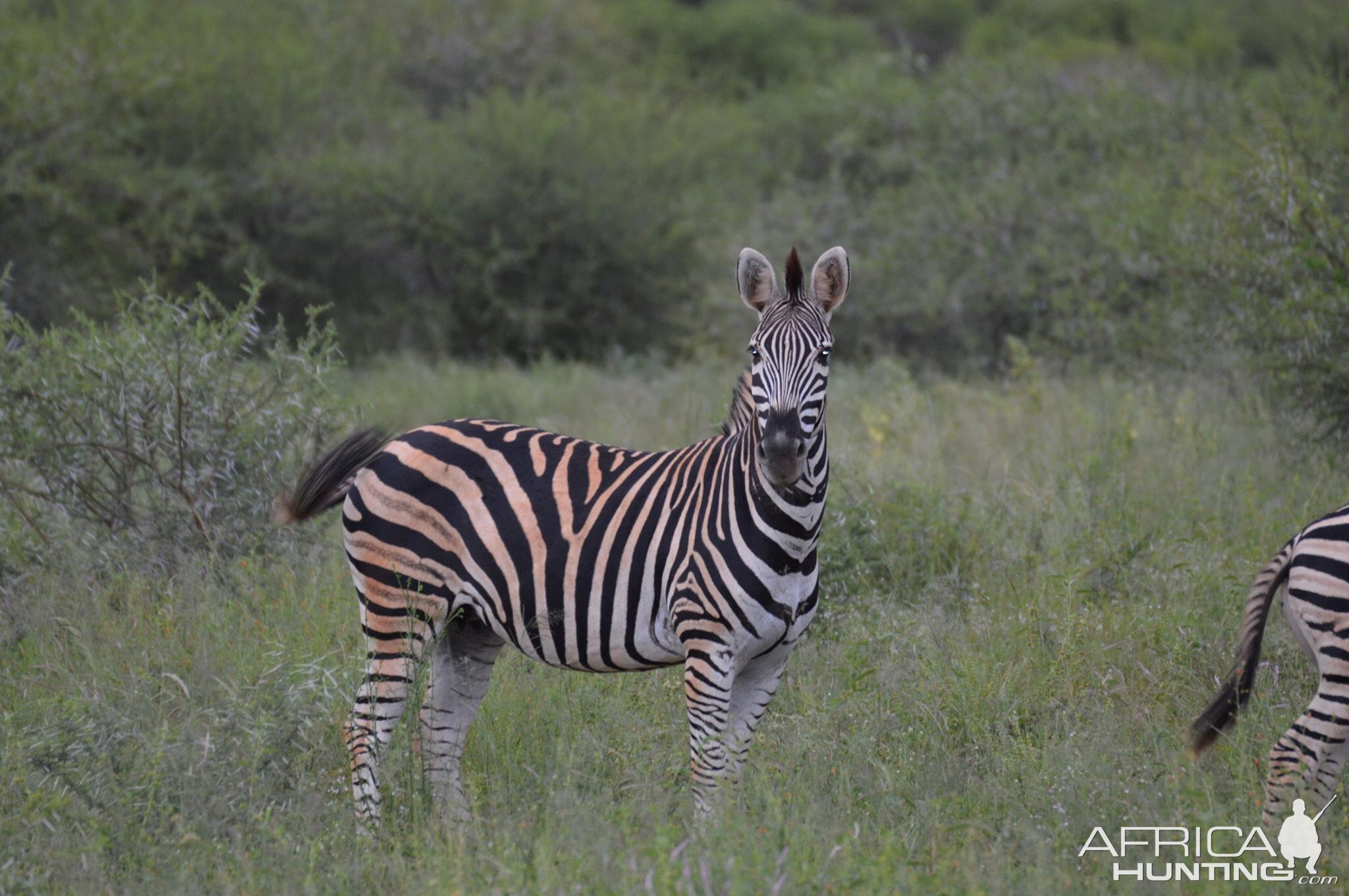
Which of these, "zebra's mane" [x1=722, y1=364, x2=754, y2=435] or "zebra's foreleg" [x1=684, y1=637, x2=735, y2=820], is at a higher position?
"zebra's mane" [x1=722, y1=364, x2=754, y2=435]

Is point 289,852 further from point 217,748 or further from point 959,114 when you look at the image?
point 959,114

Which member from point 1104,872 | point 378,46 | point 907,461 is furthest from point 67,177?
point 1104,872

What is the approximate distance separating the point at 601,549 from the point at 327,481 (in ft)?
3.78

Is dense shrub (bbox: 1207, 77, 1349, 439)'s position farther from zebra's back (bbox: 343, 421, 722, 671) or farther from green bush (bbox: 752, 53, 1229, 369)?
zebra's back (bbox: 343, 421, 722, 671)

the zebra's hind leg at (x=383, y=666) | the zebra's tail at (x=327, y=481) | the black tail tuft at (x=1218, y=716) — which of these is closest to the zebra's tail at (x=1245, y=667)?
the black tail tuft at (x=1218, y=716)

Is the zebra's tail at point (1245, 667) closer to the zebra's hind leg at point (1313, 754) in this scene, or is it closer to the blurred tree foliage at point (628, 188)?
the zebra's hind leg at point (1313, 754)

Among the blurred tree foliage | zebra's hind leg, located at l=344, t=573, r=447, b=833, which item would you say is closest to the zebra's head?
zebra's hind leg, located at l=344, t=573, r=447, b=833

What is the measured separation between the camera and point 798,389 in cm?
423

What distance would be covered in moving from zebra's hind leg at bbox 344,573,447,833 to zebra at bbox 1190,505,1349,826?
283cm

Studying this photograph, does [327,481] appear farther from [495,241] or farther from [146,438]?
[495,241]

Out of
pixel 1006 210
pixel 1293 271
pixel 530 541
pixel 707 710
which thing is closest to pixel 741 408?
pixel 530 541

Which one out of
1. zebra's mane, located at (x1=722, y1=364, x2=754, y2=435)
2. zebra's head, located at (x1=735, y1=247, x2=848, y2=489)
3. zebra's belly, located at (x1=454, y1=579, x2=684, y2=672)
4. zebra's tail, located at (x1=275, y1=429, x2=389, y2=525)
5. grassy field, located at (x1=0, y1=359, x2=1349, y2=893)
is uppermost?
zebra's head, located at (x1=735, y1=247, x2=848, y2=489)

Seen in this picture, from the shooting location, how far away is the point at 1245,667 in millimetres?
4637

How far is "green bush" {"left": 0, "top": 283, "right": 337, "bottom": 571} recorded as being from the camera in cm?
697
